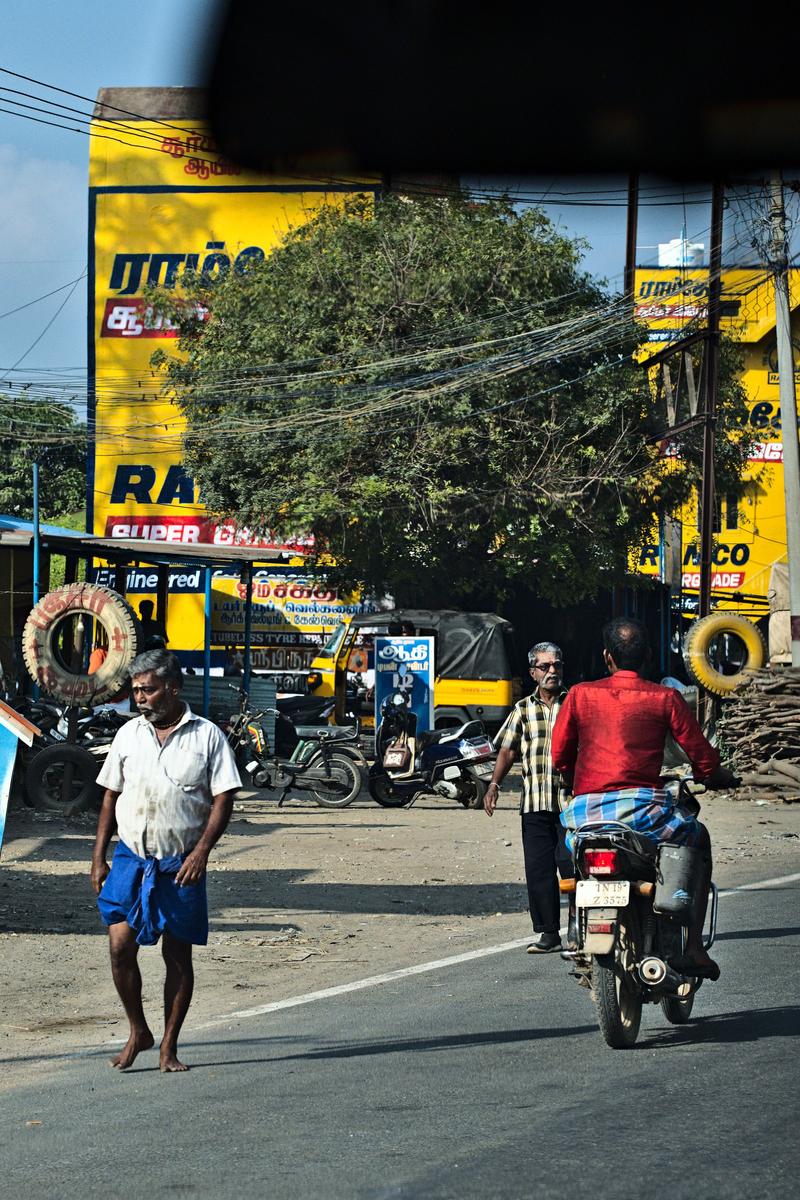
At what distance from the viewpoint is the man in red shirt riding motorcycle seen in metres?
7.26

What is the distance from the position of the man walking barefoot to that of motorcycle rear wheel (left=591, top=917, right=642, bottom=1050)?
167 centimetres

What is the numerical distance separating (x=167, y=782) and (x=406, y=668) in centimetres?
1666

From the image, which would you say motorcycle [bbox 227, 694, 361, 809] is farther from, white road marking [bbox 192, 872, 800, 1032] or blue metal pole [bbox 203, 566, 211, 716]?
white road marking [bbox 192, 872, 800, 1032]

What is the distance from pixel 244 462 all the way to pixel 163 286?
8241mm

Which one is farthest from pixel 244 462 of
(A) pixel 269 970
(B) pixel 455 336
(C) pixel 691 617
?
(A) pixel 269 970

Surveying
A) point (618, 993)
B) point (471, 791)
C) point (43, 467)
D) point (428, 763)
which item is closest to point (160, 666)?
point (618, 993)

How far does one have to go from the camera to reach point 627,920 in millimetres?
7070

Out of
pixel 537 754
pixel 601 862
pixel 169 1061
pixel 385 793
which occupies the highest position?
pixel 537 754

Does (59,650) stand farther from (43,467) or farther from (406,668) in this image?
(43,467)

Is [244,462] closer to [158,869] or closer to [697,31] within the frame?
[158,869]

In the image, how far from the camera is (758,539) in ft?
159

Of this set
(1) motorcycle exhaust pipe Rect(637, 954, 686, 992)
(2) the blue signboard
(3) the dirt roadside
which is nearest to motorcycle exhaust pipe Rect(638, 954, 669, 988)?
(1) motorcycle exhaust pipe Rect(637, 954, 686, 992)

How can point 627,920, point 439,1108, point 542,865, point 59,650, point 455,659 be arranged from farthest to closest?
point 455,659
point 59,650
point 542,865
point 627,920
point 439,1108

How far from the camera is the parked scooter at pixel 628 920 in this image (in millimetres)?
6805
